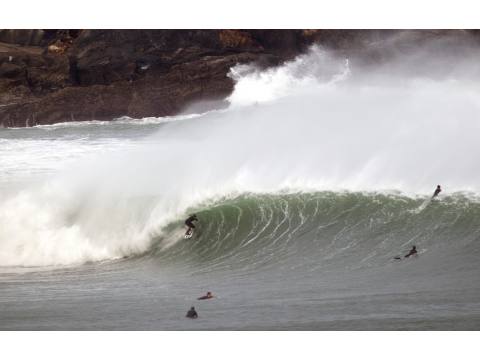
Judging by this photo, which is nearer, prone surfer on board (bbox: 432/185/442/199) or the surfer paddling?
the surfer paddling

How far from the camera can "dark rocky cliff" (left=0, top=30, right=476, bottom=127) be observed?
89.5 ft

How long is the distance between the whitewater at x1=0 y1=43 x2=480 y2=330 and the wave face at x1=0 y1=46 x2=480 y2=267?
1.6 inches

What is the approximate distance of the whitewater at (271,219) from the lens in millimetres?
12188

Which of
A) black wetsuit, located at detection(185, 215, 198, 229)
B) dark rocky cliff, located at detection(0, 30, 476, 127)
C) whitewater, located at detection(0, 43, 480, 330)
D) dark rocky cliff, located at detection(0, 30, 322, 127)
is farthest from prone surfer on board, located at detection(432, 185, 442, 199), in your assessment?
dark rocky cliff, located at detection(0, 30, 322, 127)

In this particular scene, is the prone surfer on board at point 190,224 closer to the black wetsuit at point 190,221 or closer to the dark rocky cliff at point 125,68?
the black wetsuit at point 190,221

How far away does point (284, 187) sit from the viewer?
56.4ft

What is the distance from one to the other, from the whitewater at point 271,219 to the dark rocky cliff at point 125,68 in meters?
4.65

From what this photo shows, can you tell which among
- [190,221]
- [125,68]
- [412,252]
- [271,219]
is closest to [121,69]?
[125,68]

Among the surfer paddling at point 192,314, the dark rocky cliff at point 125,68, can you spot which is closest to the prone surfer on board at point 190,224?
the surfer paddling at point 192,314

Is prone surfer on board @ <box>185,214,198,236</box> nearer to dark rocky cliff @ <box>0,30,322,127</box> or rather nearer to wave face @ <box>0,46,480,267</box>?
wave face @ <box>0,46,480,267</box>

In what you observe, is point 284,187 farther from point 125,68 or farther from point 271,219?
point 125,68

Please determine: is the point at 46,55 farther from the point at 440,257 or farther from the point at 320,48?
the point at 440,257

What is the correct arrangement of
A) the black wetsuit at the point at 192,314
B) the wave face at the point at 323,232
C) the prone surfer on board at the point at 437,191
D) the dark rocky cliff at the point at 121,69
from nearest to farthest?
the black wetsuit at the point at 192,314
the wave face at the point at 323,232
the prone surfer on board at the point at 437,191
the dark rocky cliff at the point at 121,69

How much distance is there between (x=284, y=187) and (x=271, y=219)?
4.15 feet
